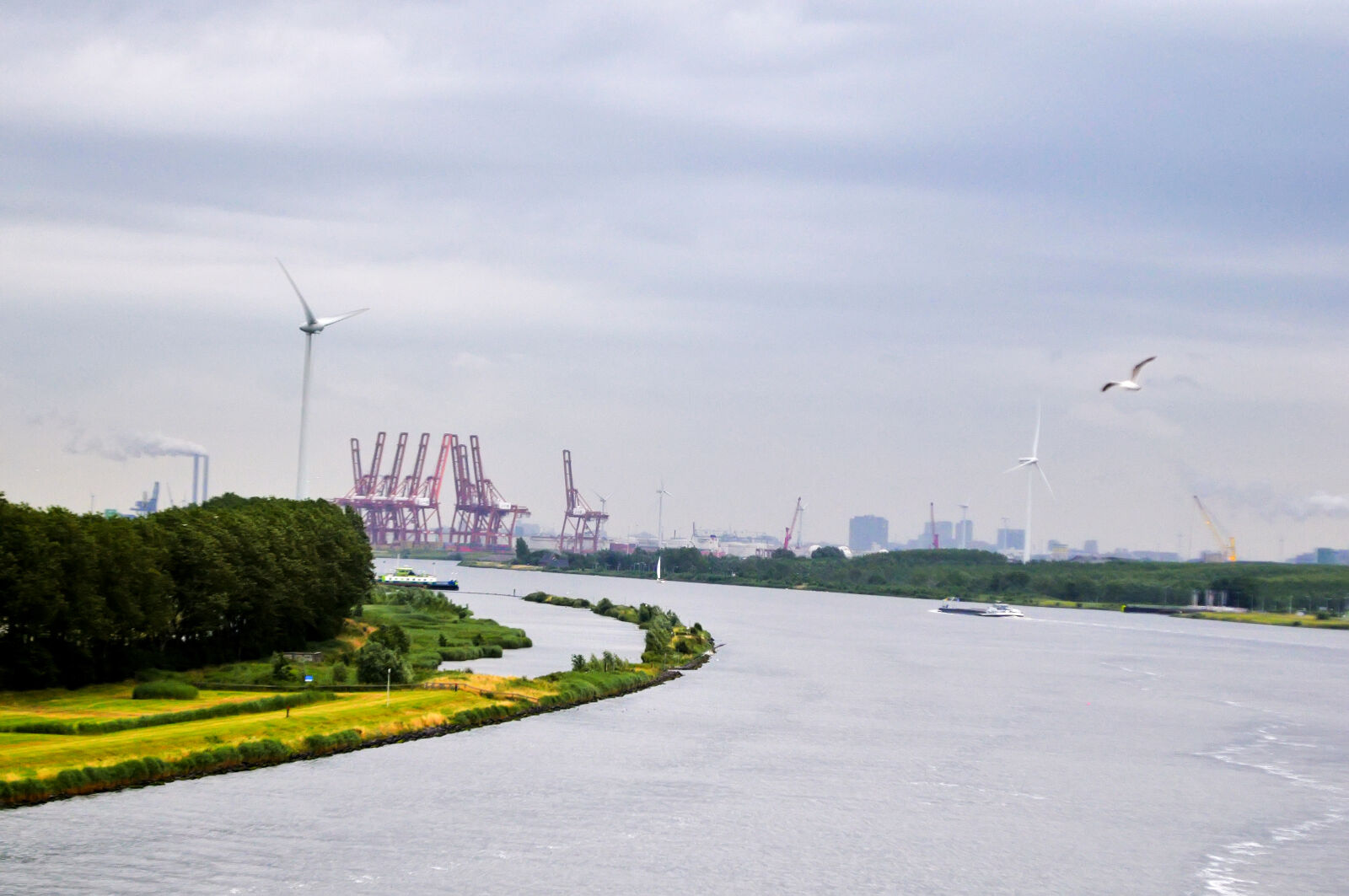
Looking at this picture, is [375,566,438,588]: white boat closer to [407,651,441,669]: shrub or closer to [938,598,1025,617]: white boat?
[938,598,1025,617]: white boat

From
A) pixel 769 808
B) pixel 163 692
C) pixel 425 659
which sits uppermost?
pixel 163 692

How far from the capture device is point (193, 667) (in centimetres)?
6694

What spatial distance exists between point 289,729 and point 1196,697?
55142mm

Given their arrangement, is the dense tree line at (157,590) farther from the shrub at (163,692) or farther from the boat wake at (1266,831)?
the boat wake at (1266,831)

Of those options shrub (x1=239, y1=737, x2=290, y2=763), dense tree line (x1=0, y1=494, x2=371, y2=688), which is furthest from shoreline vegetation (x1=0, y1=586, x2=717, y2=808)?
dense tree line (x1=0, y1=494, x2=371, y2=688)

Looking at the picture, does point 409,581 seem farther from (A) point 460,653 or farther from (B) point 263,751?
(B) point 263,751

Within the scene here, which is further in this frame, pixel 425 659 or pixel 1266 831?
pixel 425 659

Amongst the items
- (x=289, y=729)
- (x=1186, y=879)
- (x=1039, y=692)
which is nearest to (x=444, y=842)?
(x=289, y=729)

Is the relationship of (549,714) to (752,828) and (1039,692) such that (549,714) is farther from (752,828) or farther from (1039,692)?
(1039,692)

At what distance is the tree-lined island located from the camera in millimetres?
44125

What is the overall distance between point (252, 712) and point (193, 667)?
15.5 meters

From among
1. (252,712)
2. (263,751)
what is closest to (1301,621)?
(252,712)

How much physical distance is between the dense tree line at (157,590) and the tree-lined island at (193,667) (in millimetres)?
89

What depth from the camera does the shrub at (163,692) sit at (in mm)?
55156
